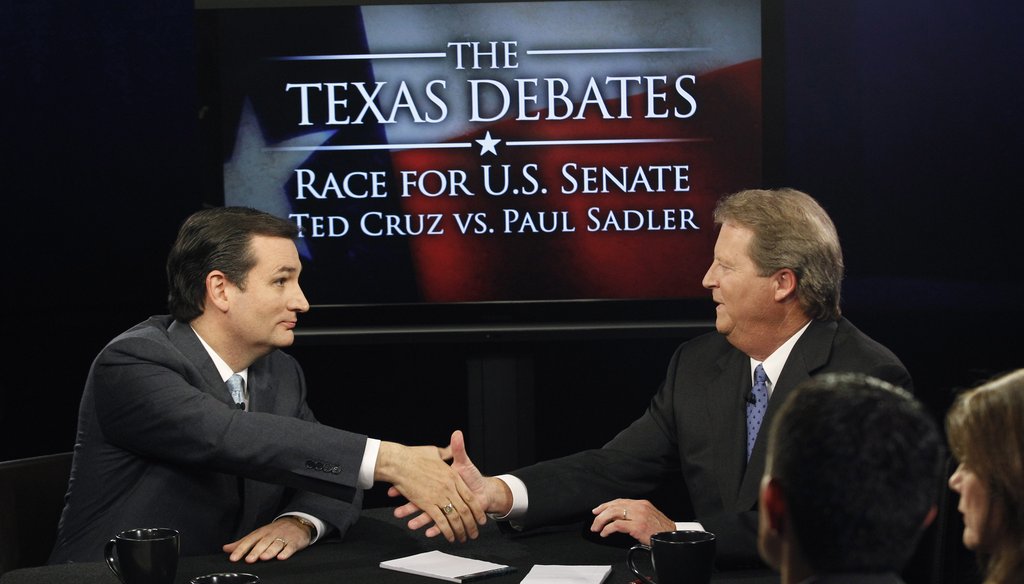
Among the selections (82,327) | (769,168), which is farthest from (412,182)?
(82,327)

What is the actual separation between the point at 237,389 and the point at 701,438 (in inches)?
44.6

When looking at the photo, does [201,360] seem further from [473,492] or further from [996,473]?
[996,473]

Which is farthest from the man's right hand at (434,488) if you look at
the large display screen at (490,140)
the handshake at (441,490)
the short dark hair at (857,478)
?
the large display screen at (490,140)

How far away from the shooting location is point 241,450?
8.91ft

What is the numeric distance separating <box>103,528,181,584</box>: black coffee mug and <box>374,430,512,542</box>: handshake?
564 mm

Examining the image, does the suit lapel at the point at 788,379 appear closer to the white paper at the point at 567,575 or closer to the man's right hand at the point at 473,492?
the man's right hand at the point at 473,492

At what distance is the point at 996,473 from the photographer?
5.61ft

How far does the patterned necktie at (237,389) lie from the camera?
123 inches

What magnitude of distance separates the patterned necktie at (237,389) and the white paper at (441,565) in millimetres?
868

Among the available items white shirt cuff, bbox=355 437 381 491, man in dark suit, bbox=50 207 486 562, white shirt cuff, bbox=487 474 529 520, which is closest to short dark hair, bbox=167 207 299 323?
man in dark suit, bbox=50 207 486 562

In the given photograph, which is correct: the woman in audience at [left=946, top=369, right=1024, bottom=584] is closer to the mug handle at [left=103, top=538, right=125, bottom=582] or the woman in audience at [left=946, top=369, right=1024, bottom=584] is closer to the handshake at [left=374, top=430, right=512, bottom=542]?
the handshake at [left=374, top=430, right=512, bottom=542]

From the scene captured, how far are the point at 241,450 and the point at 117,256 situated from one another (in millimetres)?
2746

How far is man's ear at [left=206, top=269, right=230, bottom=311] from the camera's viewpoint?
314 cm

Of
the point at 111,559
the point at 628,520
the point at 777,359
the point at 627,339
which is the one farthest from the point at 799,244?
Answer: the point at 627,339
